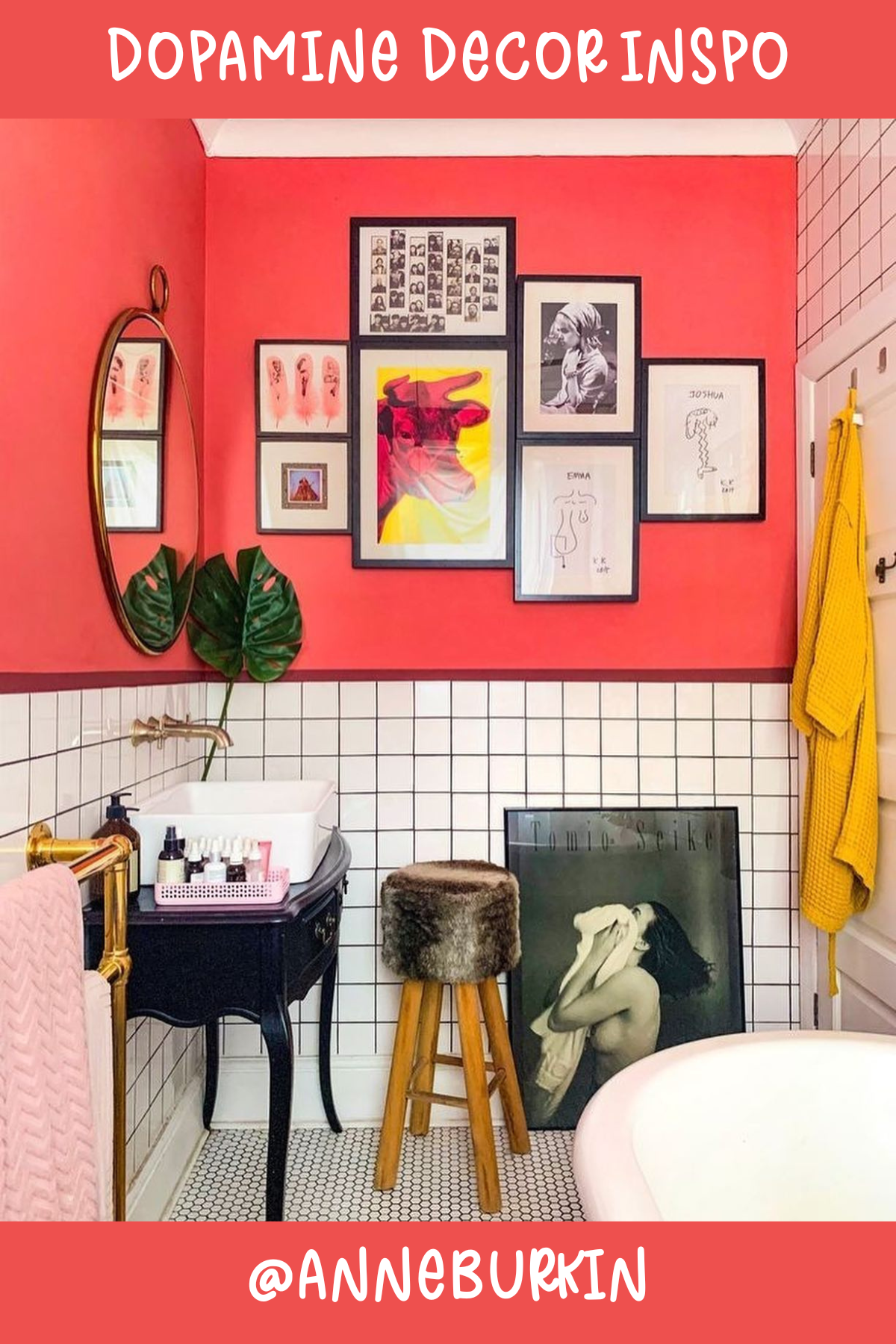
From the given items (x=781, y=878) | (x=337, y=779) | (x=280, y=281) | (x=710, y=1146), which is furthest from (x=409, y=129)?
(x=710, y=1146)

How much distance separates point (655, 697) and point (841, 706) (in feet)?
1.75

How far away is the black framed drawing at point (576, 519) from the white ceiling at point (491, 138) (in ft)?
2.84

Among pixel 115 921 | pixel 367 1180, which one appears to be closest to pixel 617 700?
pixel 367 1180

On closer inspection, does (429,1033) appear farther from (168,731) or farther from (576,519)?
(576,519)

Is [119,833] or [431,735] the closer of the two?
[119,833]

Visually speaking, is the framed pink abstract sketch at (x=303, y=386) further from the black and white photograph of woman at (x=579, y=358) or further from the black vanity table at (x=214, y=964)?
the black vanity table at (x=214, y=964)

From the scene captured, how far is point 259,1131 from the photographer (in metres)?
2.41

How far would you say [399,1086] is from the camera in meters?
2.10

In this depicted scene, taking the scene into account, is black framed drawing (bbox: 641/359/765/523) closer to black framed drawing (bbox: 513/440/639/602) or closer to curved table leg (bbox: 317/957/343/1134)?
black framed drawing (bbox: 513/440/639/602)

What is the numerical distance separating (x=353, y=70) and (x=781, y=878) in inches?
88.0

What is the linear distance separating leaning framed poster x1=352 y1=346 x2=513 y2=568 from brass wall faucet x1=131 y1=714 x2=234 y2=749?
2.33 feet

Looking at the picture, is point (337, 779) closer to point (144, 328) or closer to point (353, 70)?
point (144, 328)

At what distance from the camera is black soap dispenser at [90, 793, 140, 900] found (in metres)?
1.62

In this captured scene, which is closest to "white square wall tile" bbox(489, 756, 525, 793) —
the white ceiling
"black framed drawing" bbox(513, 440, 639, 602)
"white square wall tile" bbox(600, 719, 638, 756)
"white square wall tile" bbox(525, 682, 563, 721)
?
"white square wall tile" bbox(525, 682, 563, 721)
